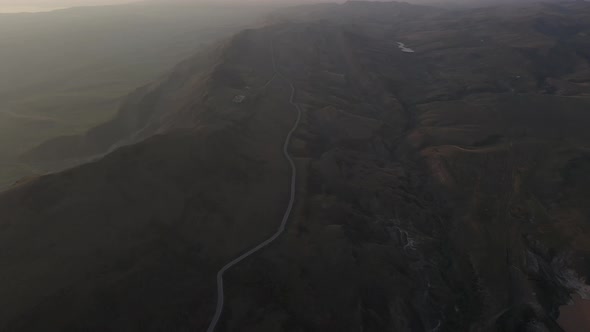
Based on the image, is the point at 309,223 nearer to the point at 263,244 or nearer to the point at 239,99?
the point at 263,244

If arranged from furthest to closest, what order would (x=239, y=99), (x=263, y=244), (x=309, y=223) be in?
(x=239, y=99) → (x=309, y=223) → (x=263, y=244)

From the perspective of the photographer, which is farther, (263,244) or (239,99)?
(239,99)

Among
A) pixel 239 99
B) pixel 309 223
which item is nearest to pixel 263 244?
pixel 309 223

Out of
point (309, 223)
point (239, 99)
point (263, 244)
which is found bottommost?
point (309, 223)

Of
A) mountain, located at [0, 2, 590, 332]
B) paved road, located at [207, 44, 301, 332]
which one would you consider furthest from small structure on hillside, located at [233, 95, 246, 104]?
paved road, located at [207, 44, 301, 332]

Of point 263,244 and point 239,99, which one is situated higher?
point 239,99

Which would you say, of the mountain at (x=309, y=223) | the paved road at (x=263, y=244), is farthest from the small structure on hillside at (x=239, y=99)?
the paved road at (x=263, y=244)

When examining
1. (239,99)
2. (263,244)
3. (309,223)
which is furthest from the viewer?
(239,99)

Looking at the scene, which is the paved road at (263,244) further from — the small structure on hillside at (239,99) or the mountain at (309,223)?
the small structure on hillside at (239,99)

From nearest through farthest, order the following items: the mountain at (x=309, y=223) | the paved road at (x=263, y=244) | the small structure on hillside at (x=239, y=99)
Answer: the paved road at (x=263, y=244) → the mountain at (x=309, y=223) → the small structure on hillside at (x=239, y=99)
